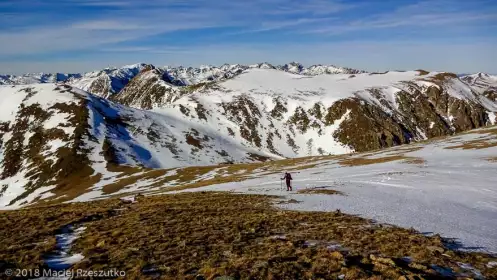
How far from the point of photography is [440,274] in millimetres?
14883

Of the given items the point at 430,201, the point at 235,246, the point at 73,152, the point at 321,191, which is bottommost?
the point at 430,201

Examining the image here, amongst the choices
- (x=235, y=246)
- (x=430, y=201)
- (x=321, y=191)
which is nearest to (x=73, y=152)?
(x=321, y=191)

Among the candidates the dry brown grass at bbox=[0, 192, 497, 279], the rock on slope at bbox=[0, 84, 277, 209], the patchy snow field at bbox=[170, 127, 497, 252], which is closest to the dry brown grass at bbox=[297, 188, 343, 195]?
the patchy snow field at bbox=[170, 127, 497, 252]

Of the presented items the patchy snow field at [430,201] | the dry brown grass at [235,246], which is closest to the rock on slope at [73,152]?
the patchy snow field at [430,201]

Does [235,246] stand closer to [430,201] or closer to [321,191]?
[430,201]

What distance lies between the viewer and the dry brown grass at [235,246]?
1478 centimetres

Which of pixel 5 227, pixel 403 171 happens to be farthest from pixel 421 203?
pixel 5 227

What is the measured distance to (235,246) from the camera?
18.2m

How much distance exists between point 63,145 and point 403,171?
520 feet

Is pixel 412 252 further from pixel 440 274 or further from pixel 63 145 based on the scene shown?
pixel 63 145

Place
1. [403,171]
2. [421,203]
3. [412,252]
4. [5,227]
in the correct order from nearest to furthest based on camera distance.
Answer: [412,252], [5,227], [421,203], [403,171]

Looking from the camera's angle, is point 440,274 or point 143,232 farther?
point 143,232

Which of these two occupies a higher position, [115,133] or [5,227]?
[115,133]

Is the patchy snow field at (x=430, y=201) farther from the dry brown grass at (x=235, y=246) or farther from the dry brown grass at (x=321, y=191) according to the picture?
the dry brown grass at (x=235, y=246)
